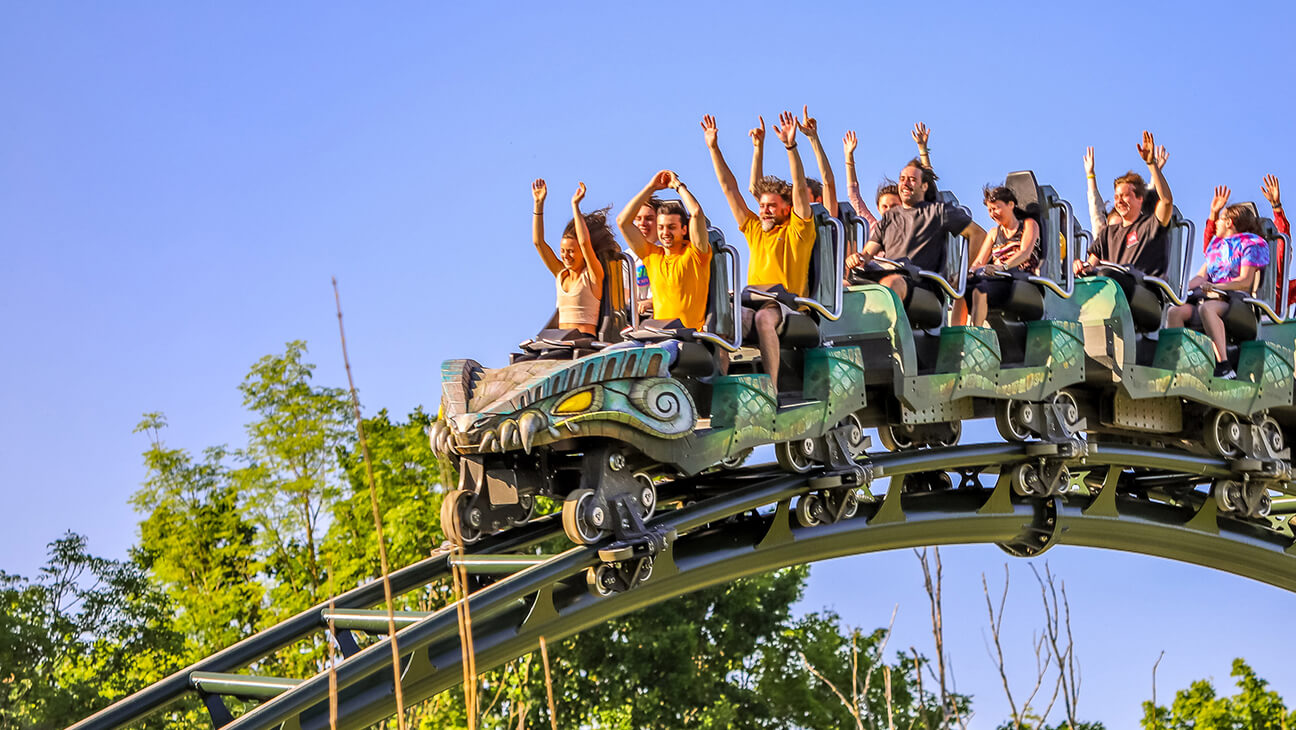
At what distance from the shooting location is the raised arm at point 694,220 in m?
6.79

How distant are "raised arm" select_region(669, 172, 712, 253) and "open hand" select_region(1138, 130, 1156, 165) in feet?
10.8

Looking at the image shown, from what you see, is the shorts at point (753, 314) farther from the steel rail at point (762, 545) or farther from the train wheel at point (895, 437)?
the train wheel at point (895, 437)

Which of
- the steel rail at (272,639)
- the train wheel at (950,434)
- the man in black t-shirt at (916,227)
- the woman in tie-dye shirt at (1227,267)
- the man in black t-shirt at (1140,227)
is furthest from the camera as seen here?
the woman in tie-dye shirt at (1227,267)

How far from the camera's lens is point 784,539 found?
739cm

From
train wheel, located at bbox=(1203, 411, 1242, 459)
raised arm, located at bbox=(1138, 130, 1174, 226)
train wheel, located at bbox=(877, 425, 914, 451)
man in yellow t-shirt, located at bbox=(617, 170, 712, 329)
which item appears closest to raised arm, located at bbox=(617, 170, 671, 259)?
man in yellow t-shirt, located at bbox=(617, 170, 712, 329)

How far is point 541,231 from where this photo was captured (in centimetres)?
754

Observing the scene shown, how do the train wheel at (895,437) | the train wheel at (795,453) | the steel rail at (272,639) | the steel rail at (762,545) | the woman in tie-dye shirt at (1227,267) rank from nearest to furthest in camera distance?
the steel rail at (762,545)
the steel rail at (272,639)
the train wheel at (795,453)
the train wheel at (895,437)
the woman in tie-dye shirt at (1227,267)

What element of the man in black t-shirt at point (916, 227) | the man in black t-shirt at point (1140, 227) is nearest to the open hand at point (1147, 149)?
the man in black t-shirt at point (1140, 227)

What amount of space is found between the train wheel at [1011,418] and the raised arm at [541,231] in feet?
8.19

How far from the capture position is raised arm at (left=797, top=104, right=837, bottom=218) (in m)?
7.33

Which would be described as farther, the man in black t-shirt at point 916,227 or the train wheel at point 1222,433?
the train wheel at point 1222,433

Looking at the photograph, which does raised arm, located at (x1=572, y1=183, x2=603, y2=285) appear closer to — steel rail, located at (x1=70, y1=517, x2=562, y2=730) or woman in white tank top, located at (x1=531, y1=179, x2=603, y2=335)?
woman in white tank top, located at (x1=531, y1=179, x2=603, y2=335)

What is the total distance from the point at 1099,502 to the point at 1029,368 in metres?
1.55

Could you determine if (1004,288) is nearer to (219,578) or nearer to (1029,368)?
(1029,368)
